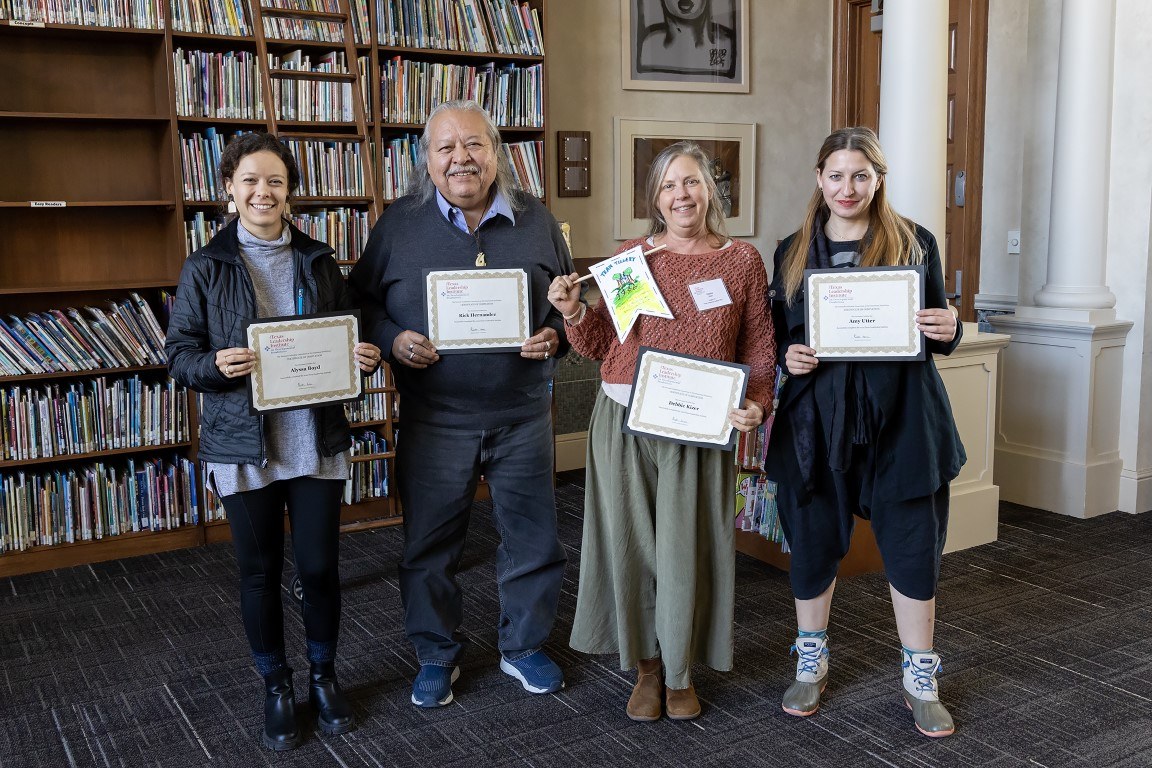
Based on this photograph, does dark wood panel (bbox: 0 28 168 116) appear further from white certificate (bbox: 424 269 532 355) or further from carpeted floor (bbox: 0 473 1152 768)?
white certificate (bbox: 424 269 532 355)

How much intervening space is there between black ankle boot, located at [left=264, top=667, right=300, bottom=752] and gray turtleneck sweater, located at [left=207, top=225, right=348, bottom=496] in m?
0.54

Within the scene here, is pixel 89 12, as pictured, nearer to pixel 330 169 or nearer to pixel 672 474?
pixel 330 169

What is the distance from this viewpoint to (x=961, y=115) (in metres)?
5.30

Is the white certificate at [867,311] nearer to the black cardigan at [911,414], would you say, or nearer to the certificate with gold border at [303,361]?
the black cardigan at [911,414]

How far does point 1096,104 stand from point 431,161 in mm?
3327

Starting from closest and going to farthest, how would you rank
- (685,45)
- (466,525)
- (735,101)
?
(466,525)
(685,45)
(735,101)

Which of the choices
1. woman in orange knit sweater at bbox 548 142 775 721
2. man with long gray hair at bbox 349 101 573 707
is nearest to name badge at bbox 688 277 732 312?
woman in orange knit sweater at bbox 548 142 775 721

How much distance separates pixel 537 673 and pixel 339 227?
242 centimetres

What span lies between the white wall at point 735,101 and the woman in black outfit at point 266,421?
284cm

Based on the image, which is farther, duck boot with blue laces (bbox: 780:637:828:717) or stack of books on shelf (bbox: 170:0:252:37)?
stack of books on shelf (bbox: 170:0:252:37)

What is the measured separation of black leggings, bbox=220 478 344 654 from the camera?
248 cm

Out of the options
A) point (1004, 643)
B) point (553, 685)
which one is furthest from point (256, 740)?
point (1004, 643)

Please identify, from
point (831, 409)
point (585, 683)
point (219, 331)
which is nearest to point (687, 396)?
point (831, 409)

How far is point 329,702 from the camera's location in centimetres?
268
